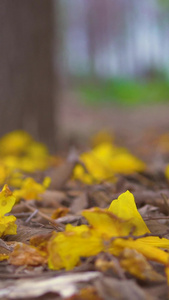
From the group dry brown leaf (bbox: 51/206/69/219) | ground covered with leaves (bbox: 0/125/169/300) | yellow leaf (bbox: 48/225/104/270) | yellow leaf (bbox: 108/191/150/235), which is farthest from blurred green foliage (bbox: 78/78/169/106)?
yellow leaf (bbox: 48/225/104/270)

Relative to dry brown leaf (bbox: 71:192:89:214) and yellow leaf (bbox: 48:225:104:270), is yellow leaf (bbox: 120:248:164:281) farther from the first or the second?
dry brown leaf (bbox: 71:192:89:214)

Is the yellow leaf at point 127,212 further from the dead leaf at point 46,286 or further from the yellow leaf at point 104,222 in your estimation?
the dead leaf at point 46,286

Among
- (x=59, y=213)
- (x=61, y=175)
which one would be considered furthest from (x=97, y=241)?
(x=61, y=175)

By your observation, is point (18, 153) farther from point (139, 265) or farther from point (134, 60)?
point (134, 60)

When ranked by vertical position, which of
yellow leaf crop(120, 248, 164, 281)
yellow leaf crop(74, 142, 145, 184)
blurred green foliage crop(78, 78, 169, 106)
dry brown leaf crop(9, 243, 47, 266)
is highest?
yellow leaf crop(120, 248, 164, 281)

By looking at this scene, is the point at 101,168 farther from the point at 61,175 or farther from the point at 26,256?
the point at 26,256

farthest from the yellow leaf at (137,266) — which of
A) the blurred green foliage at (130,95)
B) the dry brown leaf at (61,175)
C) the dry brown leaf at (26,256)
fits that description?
the blurred green foliage at (130,95)

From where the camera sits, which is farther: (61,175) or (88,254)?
(61,175)

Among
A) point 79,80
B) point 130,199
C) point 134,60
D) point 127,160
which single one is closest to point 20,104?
point 127,160
